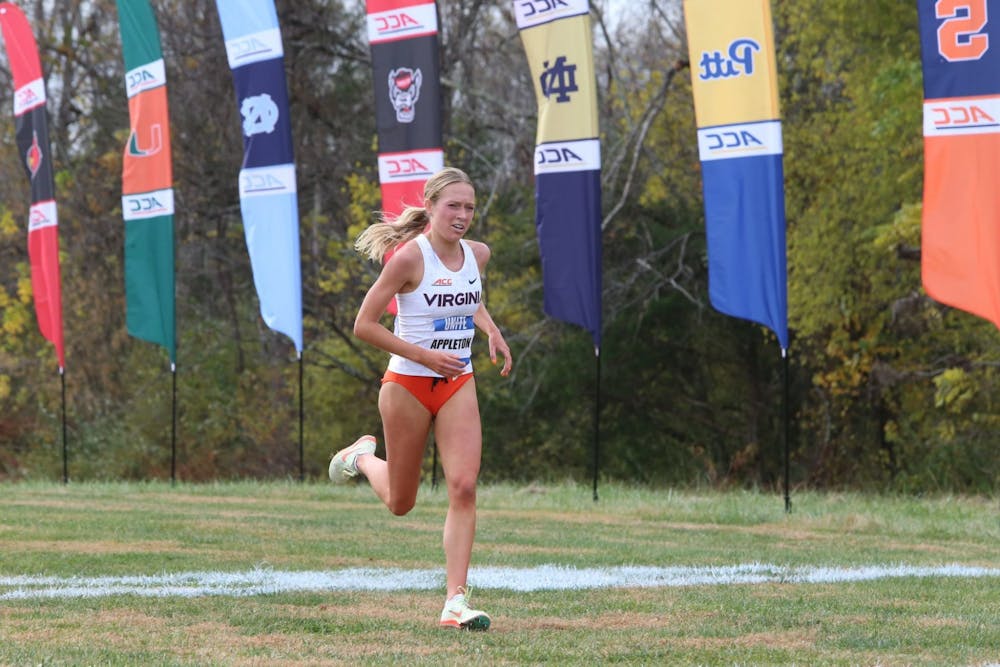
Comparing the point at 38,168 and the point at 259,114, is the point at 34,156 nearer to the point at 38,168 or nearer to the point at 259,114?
the point at 38,168

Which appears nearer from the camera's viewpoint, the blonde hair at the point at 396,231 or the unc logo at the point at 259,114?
the blonde hair at the point at 396,231

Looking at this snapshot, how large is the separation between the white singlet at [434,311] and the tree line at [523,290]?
65.3ft

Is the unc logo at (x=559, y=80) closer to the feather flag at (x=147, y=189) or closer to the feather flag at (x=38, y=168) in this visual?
the feather flag at (x=147, y=189)

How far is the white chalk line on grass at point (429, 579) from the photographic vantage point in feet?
26.8

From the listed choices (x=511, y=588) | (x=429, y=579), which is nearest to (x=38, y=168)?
(x=429, y=579)

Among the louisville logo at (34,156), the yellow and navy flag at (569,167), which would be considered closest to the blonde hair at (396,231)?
the yellow and navy flag at (569,167)

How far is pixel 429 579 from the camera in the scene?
8.91 meters

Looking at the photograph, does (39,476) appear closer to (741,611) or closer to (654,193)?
(654,193)

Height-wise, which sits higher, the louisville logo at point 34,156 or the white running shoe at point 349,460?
the louisville logo at point 34,156

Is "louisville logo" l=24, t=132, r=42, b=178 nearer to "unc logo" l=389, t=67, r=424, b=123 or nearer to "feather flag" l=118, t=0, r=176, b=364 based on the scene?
"feather flag" l=118, t=0, r=176, b=364

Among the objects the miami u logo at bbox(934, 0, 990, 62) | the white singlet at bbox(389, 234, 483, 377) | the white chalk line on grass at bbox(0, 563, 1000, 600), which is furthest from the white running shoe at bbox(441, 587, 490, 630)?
the miami u logo at bbox(934, 0, 990, 62)

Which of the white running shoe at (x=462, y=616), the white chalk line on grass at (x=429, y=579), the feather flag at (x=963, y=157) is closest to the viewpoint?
the white running shoe at (x=462, y=616)

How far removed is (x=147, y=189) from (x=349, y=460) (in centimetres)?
1123

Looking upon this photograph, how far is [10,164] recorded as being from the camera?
39.0 metres
